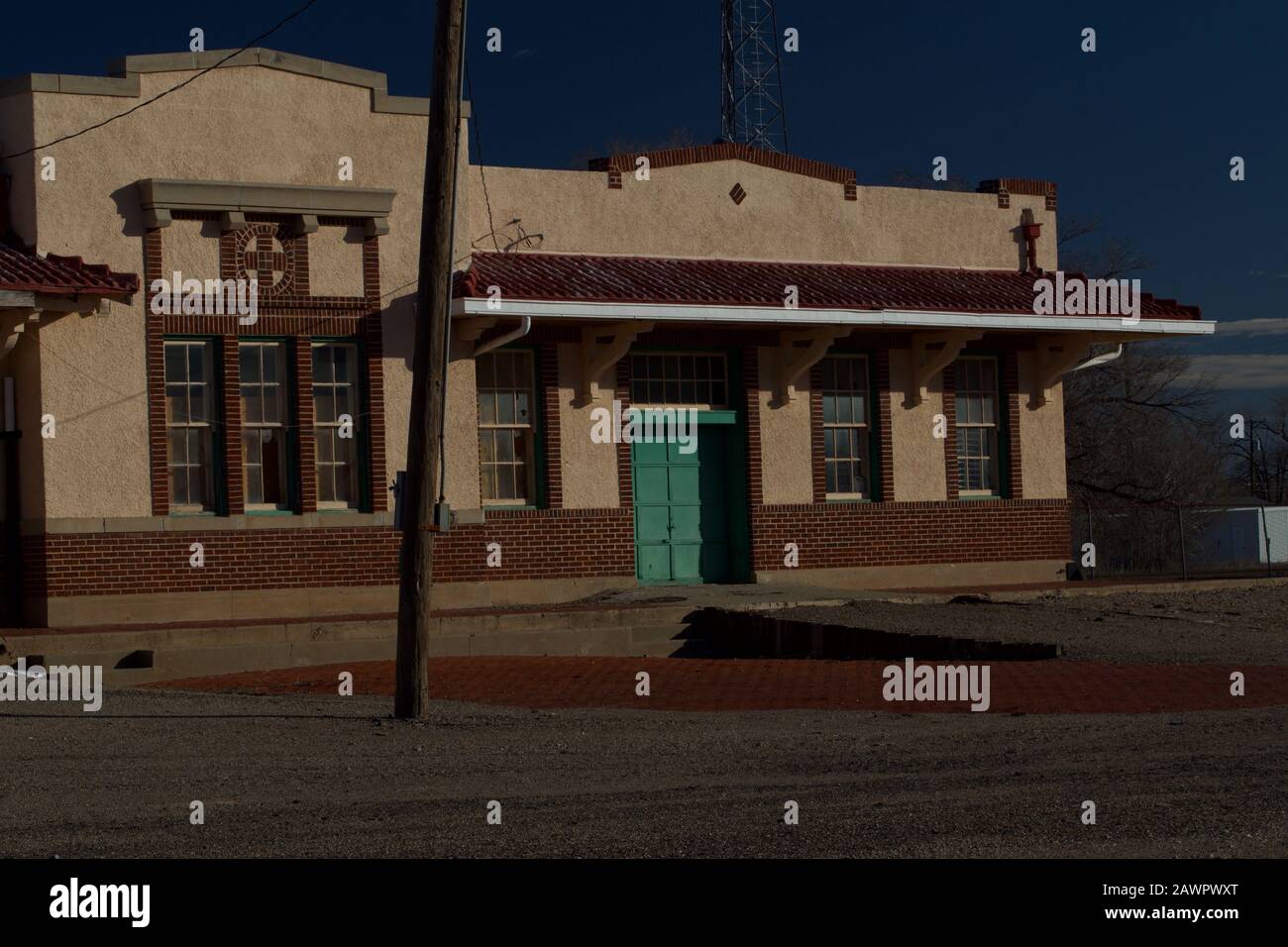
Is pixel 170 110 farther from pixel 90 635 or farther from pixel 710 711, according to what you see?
pixel 710 711

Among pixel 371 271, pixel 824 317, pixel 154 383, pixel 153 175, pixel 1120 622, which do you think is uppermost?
pixel 153 175

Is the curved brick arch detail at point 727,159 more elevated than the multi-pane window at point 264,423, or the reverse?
the curved brick arch detail at point 727,159

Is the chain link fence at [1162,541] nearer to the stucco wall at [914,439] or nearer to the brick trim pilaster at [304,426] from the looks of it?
the stucco wall at [914,439]

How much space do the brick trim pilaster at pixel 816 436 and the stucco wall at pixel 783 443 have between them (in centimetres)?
→ 4

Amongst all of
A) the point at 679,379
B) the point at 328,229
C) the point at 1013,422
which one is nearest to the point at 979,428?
the point at 1013,422

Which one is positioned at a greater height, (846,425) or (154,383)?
(154,383)

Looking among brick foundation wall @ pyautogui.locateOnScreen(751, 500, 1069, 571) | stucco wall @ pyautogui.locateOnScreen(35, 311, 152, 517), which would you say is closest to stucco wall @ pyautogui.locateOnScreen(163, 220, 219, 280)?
stucco wall @ pyautogui.locateOnScreen(35, 311, 152, 517)

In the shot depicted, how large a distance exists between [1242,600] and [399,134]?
1231cm

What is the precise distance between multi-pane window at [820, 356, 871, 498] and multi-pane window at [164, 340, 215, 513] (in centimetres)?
842

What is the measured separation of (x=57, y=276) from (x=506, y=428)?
19.2 ft

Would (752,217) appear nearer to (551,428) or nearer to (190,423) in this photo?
(551,428)

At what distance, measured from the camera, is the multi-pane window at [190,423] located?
1944 centimetres

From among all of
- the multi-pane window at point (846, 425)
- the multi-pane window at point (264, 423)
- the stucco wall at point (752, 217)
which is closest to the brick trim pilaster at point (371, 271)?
the multi-pane window at point (264, 423)

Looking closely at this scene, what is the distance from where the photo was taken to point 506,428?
70.3ft
